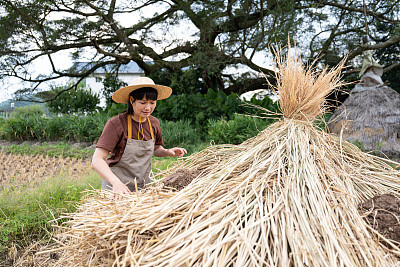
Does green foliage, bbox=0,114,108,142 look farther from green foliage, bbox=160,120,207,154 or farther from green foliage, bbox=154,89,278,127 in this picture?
green foliage, bbox=160,120,207,154

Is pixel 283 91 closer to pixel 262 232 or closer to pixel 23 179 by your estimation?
pixel 262 232

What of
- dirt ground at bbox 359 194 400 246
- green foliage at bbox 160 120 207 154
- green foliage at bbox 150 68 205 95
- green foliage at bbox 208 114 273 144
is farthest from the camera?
green foliage at bbox 150 68 205 95

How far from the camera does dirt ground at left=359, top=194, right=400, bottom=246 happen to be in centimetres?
99

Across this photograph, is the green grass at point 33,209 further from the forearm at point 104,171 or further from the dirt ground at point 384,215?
the dirt ground at point 384,215

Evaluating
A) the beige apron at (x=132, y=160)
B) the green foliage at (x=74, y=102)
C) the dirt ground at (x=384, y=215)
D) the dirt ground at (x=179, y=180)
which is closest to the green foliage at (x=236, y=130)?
the beige apron at (x=132, y=160)

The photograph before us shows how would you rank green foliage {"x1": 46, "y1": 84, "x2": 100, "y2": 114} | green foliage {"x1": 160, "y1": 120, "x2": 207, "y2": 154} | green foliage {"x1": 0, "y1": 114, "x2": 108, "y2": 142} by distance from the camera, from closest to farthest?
green foliage {"x1": 160, "y1": 120, "x2": 207, "y2": 154}
green foliage {"x1": 0, "y1": 114, "x2": 108, "y2": 142}
green foliage {"x1": 46, "y1": 84, "x2": 100, "y2": 114}

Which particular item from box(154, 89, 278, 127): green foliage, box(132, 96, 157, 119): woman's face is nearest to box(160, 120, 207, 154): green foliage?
box(154, 89, 278, 127): green foliage

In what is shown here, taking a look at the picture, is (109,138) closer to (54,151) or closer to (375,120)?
(375,120)

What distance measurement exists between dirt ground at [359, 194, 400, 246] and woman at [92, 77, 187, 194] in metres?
1.20

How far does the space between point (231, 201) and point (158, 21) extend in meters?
8.94

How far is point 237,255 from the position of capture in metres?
0.87

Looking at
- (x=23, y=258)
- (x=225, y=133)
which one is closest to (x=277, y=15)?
(x=225, y=133)

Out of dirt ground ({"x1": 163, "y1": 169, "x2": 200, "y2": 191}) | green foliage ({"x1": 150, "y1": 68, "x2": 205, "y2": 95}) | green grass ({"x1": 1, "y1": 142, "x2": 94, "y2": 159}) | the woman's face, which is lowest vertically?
green grass ({"x1": 1, "y1": 142, "x2": 94, "y2": 159})

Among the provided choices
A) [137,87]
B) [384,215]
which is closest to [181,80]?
[137,87]
